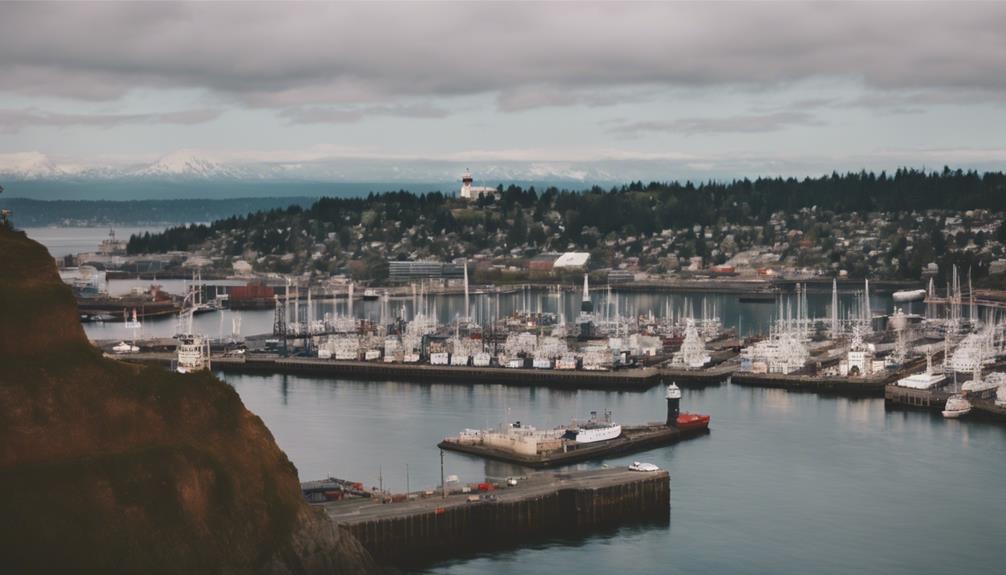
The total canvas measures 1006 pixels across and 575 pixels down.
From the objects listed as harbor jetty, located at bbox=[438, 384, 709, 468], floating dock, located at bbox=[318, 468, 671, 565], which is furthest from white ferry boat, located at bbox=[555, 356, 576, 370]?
floating dock, located at bbox=[318, 468, 671, 565]

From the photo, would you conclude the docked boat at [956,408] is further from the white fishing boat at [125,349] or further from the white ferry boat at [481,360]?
the white fishing boat at [125,349]

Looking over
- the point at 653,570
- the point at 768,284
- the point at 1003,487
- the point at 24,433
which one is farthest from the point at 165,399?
the point at 768,284

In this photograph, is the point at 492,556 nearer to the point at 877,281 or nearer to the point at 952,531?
the point at 952,531

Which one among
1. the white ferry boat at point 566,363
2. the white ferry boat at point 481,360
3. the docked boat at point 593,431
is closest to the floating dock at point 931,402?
the docked boat at point 593,431

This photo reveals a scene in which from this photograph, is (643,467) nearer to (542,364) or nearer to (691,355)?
(542,364)

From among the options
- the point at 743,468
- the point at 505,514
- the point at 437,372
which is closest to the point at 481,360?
the point at 437,372

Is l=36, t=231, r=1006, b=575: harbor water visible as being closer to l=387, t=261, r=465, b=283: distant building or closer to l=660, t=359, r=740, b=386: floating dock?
l=660, t=359, r=740, b=386: floating dock

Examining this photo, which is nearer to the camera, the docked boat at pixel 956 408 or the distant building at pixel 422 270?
the docked boat at pixel 956 408
